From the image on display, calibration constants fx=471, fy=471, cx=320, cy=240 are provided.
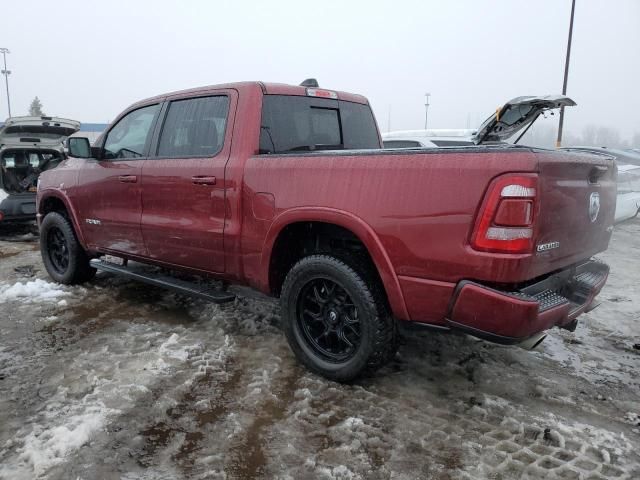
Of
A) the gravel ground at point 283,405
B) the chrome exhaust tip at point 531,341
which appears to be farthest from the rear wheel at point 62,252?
the chrome exhaust tip at point 531,341

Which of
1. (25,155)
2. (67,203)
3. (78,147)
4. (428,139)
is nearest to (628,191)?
(428,139)

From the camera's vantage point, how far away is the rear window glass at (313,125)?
3.46 metres

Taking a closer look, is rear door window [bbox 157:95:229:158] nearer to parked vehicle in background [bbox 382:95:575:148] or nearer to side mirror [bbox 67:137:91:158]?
side mirror [bbox 67:137:91:158]

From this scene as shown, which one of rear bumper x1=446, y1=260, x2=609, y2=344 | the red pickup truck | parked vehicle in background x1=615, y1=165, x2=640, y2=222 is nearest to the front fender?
the red pickup truck

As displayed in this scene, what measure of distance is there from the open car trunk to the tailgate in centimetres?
871

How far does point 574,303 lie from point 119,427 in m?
2.66

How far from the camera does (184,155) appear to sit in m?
3.72

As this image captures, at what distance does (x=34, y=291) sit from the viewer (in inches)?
193

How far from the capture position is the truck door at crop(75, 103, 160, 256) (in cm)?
411

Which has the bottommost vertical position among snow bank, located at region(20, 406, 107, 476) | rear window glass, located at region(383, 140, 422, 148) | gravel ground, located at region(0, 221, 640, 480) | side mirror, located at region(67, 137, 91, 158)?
gravel ground, located at region(0, 221, 640, 480)

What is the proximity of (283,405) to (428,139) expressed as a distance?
7.36 meters

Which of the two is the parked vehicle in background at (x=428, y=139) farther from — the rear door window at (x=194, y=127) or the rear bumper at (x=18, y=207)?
the rear bumper at (x=18, y=207)

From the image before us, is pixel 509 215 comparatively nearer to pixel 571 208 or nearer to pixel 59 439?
pixel 571 208

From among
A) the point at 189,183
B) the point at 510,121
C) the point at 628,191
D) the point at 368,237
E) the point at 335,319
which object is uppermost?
the point at 510,121
